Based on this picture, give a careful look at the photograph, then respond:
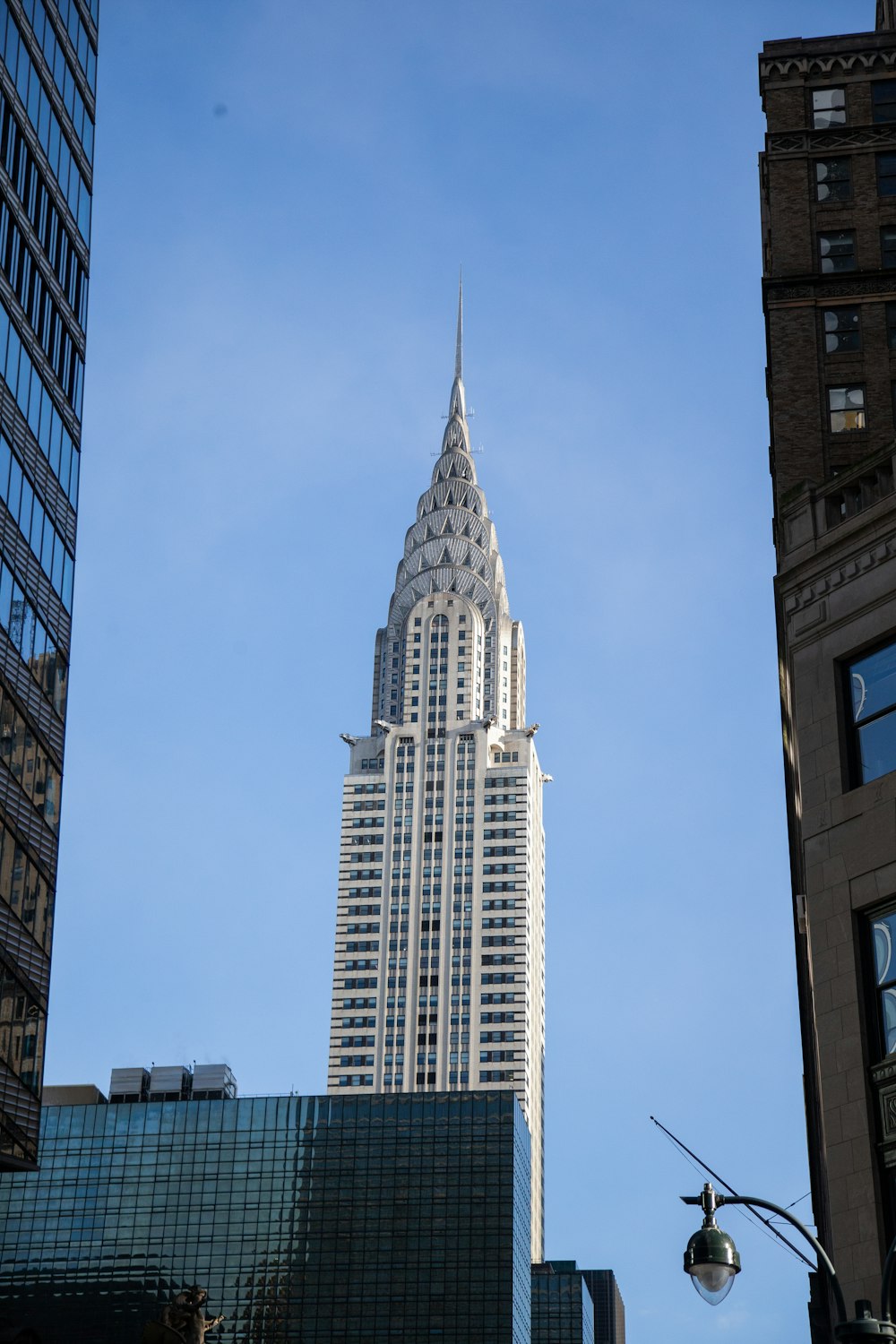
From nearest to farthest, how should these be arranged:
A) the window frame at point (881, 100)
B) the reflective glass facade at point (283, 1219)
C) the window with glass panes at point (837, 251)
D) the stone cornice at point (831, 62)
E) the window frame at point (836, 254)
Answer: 1. the window frame at point (836, 254)
2. the window with glass panes at point (837, 251)
3. the window frame at point (881, 100)
4. the stone cornice at point (831, 62)
5. the reflective glass facade at point (283, 1219)

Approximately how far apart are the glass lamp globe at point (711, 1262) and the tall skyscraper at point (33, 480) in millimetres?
38523

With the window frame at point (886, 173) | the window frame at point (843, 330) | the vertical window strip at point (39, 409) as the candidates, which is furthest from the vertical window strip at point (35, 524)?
the window frame at point (886, 173)

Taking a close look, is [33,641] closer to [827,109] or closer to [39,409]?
[39,409]

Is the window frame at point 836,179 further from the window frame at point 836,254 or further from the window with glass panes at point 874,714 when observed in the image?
the window with glass panes at point 874,714

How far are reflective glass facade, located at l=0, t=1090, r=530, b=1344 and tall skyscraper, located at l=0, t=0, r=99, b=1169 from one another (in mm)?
89576

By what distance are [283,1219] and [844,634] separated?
125 m

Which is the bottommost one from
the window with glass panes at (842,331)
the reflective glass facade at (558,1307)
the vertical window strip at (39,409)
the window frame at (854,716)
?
the reflective glass facade at (558,1307)

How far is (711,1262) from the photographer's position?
22.3 meters

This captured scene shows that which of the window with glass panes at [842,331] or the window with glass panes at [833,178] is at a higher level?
the window with glass panes at [833,178]

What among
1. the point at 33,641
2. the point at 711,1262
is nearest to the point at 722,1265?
the point at 711,1262

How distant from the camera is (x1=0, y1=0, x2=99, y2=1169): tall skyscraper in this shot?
5944 centimetres

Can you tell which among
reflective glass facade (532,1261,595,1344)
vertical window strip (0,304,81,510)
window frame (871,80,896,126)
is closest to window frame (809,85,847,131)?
window frame (871,80,896,126)

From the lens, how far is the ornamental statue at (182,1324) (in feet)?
148

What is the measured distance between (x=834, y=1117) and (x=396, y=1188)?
125 metres
